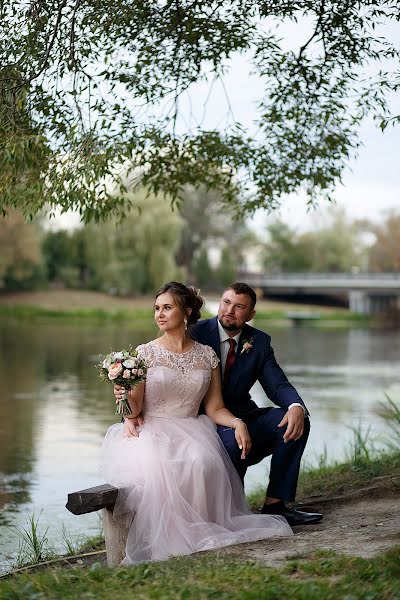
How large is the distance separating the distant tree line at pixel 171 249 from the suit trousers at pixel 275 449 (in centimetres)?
2640

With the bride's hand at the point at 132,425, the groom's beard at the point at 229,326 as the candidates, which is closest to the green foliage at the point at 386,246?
the groom's beard at the point at 229,326

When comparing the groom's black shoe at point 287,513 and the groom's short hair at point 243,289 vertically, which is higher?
the groom's short hair at point 243,289

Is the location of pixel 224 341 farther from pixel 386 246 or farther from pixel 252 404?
pixel 386 246

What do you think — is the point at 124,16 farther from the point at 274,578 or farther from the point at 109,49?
the point at 274,578

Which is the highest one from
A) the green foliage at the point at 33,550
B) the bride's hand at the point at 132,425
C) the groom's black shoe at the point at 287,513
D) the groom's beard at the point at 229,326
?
the groom's beard at the point at 229,326

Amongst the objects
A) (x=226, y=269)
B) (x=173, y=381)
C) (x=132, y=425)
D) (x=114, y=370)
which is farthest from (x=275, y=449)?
(x=226, y=269)

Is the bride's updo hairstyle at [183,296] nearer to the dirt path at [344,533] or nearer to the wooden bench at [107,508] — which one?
the wooden bench at [107,508]

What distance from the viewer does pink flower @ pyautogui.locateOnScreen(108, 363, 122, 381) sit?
531cm

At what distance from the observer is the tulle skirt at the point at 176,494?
17.0ft

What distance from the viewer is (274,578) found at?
4.01 metres

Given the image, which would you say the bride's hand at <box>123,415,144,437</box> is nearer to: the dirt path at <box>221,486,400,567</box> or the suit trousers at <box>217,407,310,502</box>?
the suit trousers at <box>217,407,310,502</box>

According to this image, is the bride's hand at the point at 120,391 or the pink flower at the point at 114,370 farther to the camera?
the bride's hand at the point at 120,391

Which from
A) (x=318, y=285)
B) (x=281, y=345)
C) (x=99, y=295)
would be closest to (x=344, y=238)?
(x=318, y=285)

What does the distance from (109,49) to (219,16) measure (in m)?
1.04
